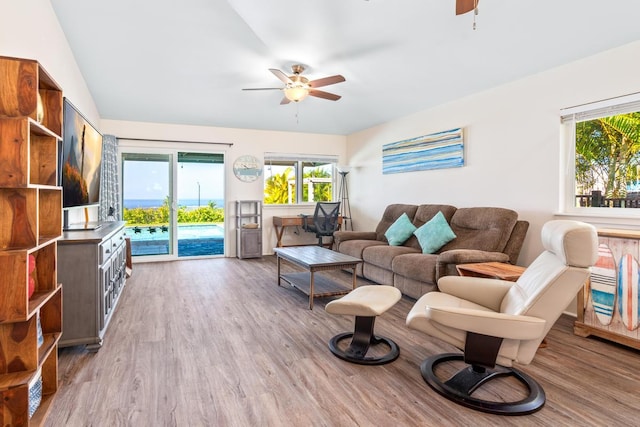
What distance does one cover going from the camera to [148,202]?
6156 millimetres

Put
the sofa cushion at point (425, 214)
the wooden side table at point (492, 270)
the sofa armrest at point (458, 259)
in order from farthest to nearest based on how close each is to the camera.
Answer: the sofa cushion at point (425, 214)
the sofa armrest at point (458, 259)
the wooden side table at point (492, 270)

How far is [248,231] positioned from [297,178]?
153 centimetres

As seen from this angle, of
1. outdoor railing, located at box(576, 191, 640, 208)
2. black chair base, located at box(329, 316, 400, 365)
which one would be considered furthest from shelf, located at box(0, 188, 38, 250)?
outdoor railing, located at box(576, 191, 640, 208)

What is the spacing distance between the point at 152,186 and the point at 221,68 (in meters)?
2.56

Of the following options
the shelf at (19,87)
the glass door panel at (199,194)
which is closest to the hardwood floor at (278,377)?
Result: the shelf at (19,87)

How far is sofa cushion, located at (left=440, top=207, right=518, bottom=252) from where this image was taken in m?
3.74

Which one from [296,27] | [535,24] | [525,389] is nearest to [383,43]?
[296,27]

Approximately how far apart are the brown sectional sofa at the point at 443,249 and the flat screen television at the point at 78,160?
122 inches

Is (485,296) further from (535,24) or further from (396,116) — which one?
(396,116)

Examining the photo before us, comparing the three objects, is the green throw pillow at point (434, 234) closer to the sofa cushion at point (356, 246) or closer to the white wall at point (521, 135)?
the white wall at point (521, 135)

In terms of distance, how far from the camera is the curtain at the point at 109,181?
532cm

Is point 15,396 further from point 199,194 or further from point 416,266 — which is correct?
point 199,194

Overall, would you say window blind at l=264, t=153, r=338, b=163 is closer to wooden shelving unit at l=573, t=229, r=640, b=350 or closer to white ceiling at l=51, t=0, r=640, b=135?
white ceiling at l=51, t=0, r=640, b=135

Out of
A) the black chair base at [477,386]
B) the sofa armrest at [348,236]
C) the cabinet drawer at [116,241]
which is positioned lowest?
the black chair base at [477,386]
